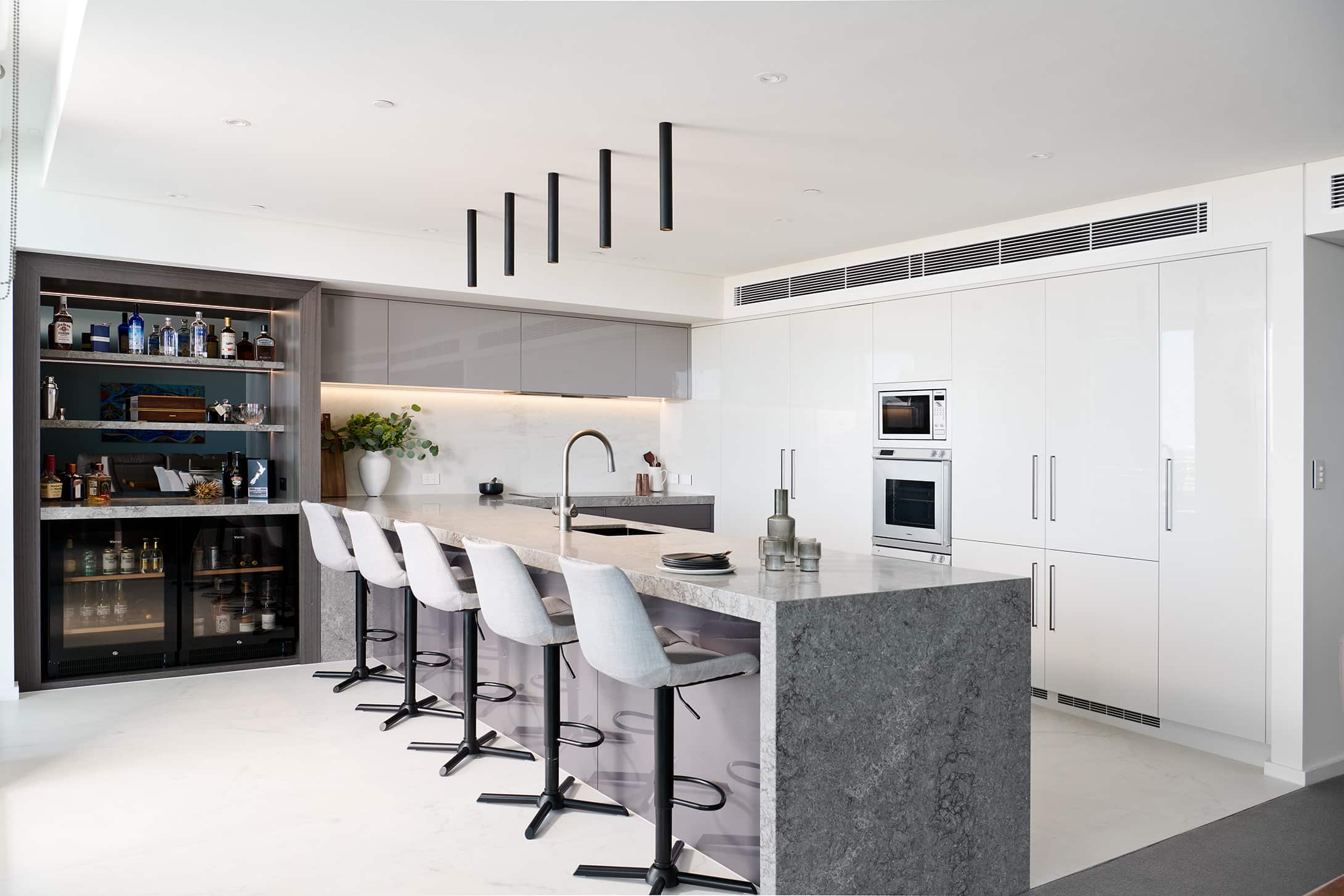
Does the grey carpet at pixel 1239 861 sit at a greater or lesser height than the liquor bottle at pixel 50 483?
lesser

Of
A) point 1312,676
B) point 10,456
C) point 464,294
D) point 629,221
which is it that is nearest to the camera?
point 1312,676

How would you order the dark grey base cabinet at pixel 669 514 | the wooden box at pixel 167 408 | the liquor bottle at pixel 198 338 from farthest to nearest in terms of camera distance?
the dark grey base cabinet at pixel 669 514 → the liquor bottle at pixel 198 338 → the wooden box at pixel 167 408

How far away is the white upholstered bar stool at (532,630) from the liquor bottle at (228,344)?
2.90 metres

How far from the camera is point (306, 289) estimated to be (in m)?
5.22

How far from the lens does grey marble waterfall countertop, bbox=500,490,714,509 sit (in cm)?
611

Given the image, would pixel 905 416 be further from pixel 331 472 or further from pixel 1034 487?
pixel 331 472

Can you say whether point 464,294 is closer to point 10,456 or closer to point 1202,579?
point 10,456

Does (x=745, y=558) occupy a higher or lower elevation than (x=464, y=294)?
lower

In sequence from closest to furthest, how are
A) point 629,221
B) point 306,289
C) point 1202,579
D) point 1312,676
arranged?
point 1312,676
point 1202,579
point 629,221
point 306,289

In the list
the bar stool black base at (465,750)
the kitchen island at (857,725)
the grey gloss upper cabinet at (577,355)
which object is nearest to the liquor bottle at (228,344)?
the grey gloss upper cabinet at (577,355)

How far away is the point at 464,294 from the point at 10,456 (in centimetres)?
242

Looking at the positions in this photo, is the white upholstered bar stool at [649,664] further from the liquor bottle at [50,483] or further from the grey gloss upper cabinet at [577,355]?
the grey gloss upper cabinet at [577,355]

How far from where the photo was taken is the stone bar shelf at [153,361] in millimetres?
4898

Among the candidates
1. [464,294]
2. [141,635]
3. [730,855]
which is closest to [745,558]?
[730,855]
